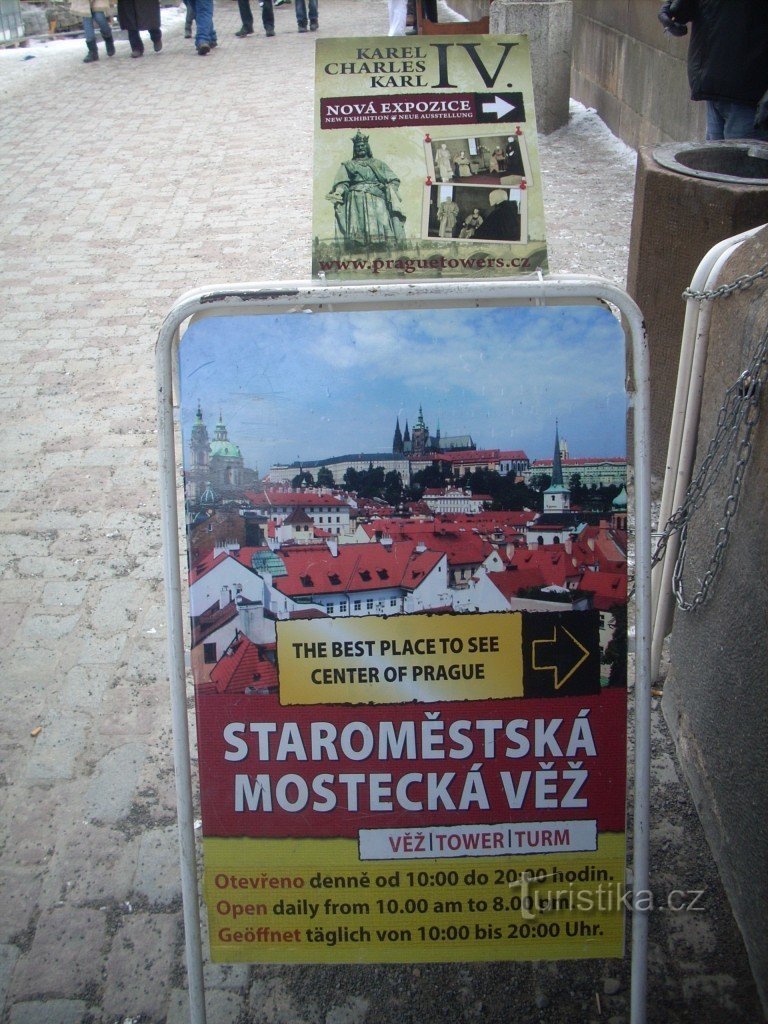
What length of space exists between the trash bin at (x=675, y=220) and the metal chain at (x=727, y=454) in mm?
1516

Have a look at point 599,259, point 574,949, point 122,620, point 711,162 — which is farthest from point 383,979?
point 599,259

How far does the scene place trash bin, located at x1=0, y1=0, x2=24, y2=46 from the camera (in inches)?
781

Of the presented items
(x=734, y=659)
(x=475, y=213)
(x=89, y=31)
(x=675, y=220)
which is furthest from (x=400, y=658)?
(x=89, y=31)

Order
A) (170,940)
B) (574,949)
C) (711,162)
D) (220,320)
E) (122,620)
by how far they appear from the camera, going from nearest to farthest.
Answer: (220,320) < (574,949) < (170,940) < (122,620) < (711,162)

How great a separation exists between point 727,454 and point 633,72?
8051mm

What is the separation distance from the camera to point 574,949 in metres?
2.24

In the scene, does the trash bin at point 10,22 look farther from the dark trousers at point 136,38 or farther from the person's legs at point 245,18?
the person's legs at point 245,18

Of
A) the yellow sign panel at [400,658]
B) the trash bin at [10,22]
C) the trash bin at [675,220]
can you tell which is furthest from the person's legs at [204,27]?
the yellow sign panel at [400,658]

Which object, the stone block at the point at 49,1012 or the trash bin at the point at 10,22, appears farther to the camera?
the trash bin at the point at 10,22

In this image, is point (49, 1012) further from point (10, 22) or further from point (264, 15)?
point (10, 22)

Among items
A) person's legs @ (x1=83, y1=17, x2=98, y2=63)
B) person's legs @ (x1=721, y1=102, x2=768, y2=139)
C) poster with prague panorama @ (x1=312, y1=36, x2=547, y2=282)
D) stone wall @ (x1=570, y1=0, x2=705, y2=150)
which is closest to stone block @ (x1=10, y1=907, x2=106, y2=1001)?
poster with prague panorama @ (x1=312, y1=36, x2=547, y2=282)

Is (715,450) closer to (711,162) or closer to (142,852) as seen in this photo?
(142,852)

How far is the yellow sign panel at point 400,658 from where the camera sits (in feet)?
6.99

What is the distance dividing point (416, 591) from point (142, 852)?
1.30 metres
